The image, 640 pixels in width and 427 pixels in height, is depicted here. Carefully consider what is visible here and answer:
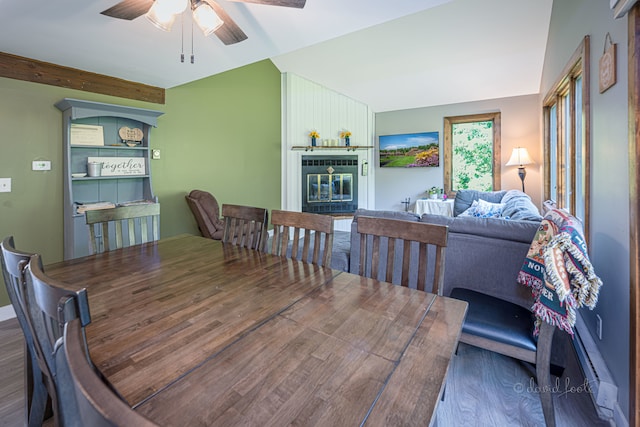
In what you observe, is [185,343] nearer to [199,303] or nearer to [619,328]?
[199,303]

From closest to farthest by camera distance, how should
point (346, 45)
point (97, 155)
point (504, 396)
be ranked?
1. point (504, 396)
2. point (97, 155)
3. point (346, 45)

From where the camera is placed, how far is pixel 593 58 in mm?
2004

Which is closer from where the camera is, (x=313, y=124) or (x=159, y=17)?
(x=159, y=17)

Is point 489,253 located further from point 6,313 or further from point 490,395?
point 6,313

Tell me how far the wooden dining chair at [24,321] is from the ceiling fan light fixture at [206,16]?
1.52 meters

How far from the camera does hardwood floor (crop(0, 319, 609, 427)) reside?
1.52 meters

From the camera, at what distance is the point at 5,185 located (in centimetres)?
265

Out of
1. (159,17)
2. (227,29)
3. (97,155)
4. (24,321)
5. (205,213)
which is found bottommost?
(24,321)

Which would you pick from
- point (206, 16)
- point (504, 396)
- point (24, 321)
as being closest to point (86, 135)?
point (206, 16)

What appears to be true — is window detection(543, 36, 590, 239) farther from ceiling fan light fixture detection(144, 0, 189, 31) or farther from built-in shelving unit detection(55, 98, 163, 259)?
built-in shelving unit detection(55, 98, 163, 259)

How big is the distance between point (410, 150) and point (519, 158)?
1826 millimetres

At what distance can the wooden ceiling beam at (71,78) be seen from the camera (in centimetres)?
261

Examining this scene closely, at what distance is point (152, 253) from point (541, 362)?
2.16 m

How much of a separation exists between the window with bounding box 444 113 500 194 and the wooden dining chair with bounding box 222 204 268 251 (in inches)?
183
